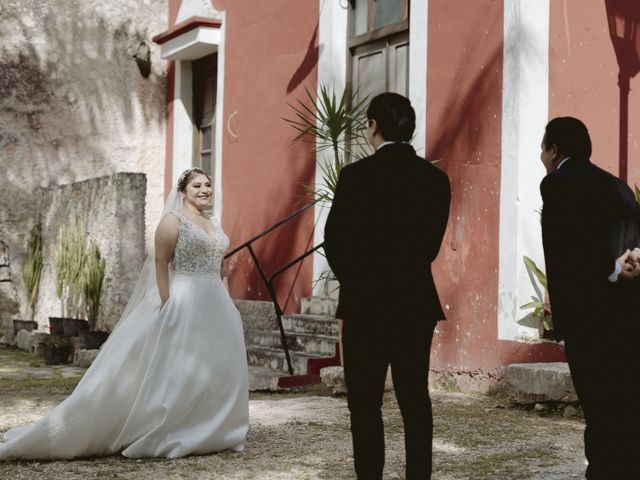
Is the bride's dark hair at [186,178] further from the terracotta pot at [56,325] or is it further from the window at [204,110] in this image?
the window at [204,110]

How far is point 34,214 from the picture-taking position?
12.0 metres

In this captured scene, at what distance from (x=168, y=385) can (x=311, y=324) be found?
3.72 meters

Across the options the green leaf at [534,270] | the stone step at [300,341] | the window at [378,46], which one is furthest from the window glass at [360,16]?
the green leaf at [534,270]

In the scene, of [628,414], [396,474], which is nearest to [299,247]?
[396,474]

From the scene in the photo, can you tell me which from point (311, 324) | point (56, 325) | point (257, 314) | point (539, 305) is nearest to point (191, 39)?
point (257, 314)

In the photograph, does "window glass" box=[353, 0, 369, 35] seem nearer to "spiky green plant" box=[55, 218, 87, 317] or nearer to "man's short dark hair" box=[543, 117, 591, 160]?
"spiky green plant" box=[55, 218, 87, 317]

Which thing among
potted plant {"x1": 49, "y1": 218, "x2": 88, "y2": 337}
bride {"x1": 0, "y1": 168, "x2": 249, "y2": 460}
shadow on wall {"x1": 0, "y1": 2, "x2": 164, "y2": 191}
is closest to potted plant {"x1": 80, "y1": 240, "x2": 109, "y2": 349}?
potted plant {"x1": 49, "y1": 218, "x2": 88, "y2": 337}

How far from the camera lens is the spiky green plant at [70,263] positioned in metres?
11.0

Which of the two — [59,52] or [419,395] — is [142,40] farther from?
[419,395]

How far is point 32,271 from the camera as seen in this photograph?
11.9 m

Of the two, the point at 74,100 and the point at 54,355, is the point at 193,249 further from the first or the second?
the point at 74,100

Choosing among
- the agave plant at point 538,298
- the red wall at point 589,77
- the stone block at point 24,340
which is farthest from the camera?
the stone block at point 24,340

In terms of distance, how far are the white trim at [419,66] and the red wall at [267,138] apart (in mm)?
1551

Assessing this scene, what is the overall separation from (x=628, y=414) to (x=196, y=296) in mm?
2529
